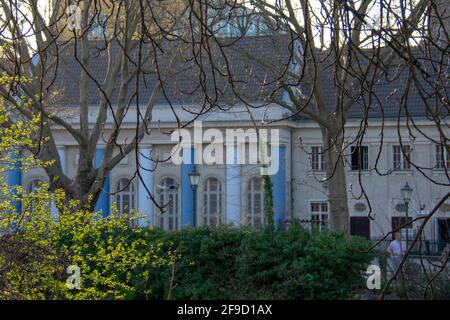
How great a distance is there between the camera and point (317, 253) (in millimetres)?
18156

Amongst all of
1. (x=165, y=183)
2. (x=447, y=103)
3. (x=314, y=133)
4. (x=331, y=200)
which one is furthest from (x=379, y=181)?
(x=447, y=103)

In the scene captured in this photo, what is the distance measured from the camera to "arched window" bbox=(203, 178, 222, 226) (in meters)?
38.6

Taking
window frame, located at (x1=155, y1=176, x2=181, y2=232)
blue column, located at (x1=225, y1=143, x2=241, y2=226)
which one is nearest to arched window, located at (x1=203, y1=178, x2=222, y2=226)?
blue column, located at (x1=225, y1=143, x2=241, y2=226)

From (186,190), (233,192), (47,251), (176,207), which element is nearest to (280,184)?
(233,192)

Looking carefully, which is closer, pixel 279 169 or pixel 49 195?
pixel 49 195

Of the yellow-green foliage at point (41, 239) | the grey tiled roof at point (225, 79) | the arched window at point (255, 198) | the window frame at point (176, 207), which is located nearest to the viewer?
Answer: the yellow-green foliage at point (41, 239)

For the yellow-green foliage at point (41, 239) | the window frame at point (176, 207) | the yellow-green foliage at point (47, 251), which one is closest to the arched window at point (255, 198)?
the window frame at point (176, 207)

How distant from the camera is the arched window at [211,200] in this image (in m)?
38.6

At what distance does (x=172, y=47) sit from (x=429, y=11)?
71.8 feet

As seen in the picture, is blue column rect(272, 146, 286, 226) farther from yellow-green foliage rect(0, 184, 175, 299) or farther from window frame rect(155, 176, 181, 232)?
yellow-green foliage rect(0, 184, 175, 299)

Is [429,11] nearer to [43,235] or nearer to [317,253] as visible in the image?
[43,235]

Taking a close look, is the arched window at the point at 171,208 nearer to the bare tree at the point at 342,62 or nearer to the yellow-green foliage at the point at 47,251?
the bare tree at the point at 342,62

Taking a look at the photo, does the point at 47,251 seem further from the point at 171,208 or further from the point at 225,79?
the point at 171,208

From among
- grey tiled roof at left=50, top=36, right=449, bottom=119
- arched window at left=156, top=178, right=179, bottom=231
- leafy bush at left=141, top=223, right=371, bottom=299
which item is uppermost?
Answer: grey tiled roof at left=50, top=36, right=449, bottom=119
